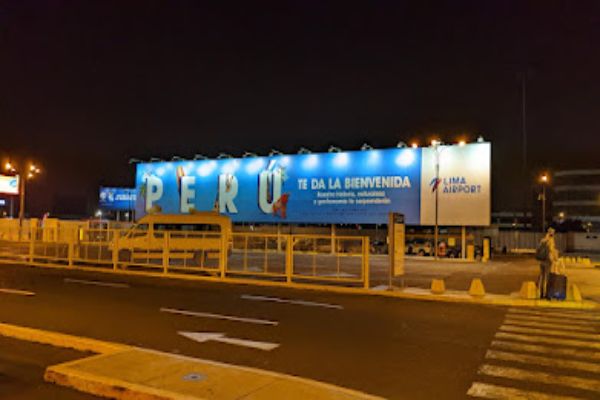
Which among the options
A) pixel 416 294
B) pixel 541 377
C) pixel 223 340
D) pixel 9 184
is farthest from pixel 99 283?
pixel 9 184

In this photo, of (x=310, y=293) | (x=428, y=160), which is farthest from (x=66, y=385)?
(x=428, y=160)

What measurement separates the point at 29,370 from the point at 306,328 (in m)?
4.94

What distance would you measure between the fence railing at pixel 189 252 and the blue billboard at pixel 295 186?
1736 centimetres

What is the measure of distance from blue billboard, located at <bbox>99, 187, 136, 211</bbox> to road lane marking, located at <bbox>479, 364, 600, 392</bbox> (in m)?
71.7

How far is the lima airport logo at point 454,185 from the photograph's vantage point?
127 ft

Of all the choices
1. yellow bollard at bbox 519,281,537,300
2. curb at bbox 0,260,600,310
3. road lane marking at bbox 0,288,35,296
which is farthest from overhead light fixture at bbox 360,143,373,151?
road lane marking at bbox 0,288,35,296

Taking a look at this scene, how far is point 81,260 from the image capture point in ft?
73.7

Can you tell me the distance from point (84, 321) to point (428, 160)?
3314 centimetres

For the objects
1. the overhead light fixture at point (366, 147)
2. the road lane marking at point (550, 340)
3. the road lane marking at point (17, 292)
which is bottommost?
the road lane marking at point (17, 292)

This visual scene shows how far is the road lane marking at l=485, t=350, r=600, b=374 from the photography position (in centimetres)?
762

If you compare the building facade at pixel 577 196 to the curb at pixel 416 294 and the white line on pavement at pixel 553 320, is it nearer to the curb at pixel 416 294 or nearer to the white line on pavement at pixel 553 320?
the curb at pixel 416 294

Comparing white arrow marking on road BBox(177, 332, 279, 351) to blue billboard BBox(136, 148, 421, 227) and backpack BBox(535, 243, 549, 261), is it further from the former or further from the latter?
blue billboard BBox(136, 148, 421, 227)

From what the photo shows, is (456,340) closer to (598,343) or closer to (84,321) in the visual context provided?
(598,343)

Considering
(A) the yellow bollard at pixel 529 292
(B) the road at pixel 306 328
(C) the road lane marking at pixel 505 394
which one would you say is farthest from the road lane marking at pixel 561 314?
(C) the road lane marking at pixel 505 394
